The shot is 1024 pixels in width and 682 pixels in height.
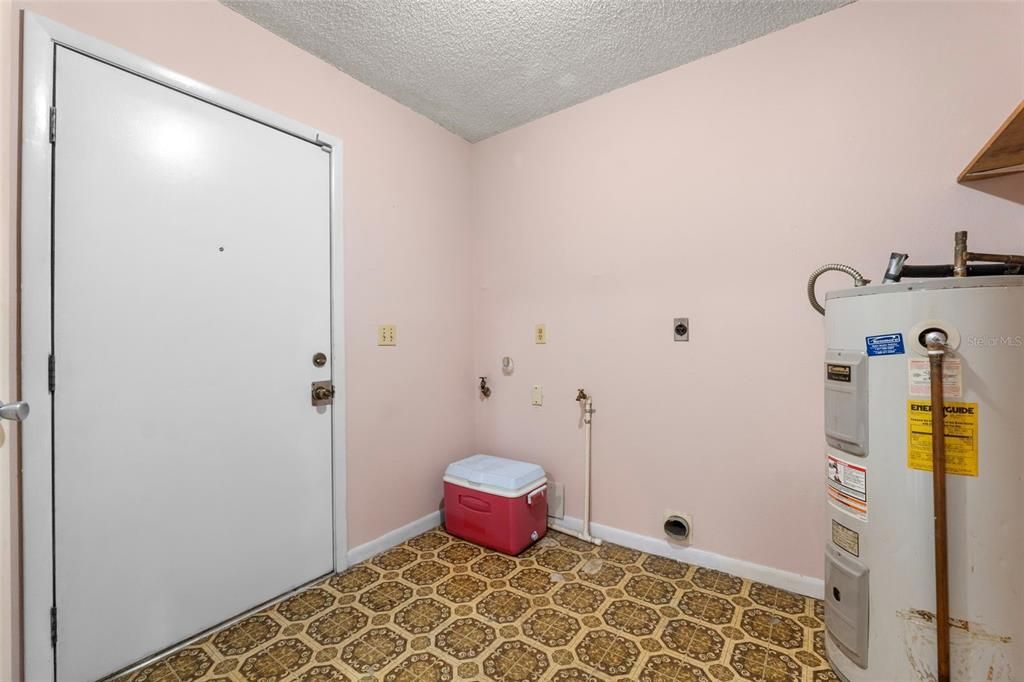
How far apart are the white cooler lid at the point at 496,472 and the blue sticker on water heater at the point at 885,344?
1567 millimetres

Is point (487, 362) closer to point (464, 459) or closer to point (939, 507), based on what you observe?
point (464, 459)

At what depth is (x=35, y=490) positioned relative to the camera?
4.24 ft

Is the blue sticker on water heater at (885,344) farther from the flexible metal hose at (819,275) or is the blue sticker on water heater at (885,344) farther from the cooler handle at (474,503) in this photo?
the cooler handle at (474,503)

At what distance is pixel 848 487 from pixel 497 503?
4.84 feet

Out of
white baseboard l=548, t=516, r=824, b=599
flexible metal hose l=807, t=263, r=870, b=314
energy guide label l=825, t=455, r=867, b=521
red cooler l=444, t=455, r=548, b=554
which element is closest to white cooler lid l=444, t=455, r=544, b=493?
red cooler l=444, t=455, r=548, b=554

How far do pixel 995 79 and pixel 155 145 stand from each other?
9.65 feet

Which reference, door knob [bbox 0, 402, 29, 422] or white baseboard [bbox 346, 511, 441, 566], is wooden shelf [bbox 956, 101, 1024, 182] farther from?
white baseboard [bbox 346, 511, 441, 566]

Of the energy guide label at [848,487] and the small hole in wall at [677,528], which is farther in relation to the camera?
the small hole in wall at [677,528]

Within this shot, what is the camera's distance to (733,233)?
1960mm

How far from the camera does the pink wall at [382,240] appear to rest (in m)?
1.69

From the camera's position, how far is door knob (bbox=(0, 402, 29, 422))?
978 mm

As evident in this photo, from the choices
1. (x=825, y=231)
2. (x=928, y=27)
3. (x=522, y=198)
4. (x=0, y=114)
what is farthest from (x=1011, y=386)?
(x=0, y=114)

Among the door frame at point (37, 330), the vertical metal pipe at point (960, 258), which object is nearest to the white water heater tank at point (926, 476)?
the vertical metal pipe at point (960, 258)

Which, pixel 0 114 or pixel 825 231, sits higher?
pixel 0 114
